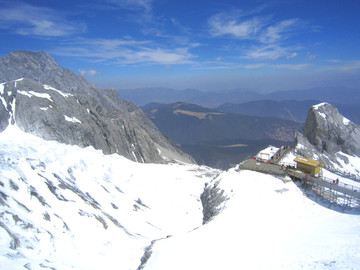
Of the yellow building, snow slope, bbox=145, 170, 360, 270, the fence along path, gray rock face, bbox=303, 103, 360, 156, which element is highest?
gray rock face, bbox=303, 103, 360, 156

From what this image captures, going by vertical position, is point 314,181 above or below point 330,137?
below

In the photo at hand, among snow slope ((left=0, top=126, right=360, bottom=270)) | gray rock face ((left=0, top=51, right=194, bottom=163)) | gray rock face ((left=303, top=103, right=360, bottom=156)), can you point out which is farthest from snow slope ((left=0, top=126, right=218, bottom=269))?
gray rock face ((left=303, top=103, right=360, bottom=156))

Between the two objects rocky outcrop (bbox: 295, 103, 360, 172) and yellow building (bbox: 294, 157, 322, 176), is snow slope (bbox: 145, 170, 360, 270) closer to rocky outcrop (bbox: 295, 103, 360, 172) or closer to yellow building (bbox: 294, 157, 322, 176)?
yellow building (bbox: 294, 157, 322, 176)

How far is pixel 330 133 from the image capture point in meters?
63.7

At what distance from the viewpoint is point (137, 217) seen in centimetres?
3284

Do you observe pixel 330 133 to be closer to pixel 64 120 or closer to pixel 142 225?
pixel 142 225

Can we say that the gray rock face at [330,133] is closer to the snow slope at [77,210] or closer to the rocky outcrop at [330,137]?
the rocky outcrop at [330,137]

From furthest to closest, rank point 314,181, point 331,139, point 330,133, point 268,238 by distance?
point 330,133
point 331,139
point 314,181
point 268,238

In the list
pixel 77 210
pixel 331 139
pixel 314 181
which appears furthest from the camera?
pixel 331 139

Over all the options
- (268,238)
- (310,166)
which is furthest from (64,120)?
(310,166)

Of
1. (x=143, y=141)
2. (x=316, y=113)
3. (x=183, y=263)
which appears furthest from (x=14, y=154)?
(x=316, y=113)

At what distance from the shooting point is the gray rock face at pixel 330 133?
208 feet

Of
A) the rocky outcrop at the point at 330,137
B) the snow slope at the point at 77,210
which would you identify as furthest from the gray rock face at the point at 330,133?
the snow slope at the point at 77,210

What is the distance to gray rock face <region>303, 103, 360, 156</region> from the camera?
63469 mm
